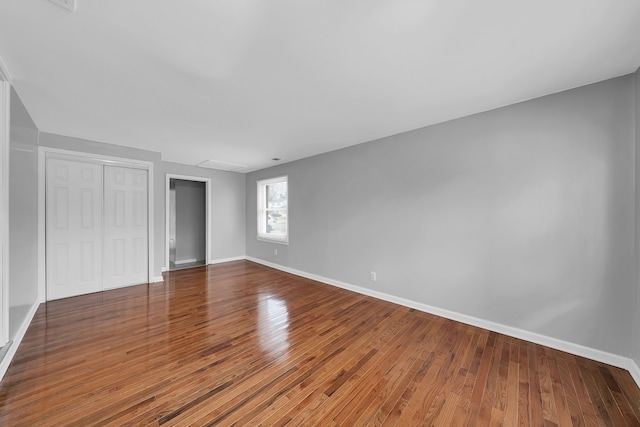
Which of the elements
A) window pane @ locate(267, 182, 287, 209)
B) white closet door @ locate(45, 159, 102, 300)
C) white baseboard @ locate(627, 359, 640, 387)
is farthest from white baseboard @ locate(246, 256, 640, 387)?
white closet door @ locate(45, 159, 102, 300)

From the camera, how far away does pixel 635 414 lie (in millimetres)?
1481

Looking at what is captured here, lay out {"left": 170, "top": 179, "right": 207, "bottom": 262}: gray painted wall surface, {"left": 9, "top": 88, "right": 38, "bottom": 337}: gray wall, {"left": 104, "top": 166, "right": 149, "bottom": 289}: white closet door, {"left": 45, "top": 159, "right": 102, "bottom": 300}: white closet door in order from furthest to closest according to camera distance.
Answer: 1. {"left": 170, "top": 179, "right": 207, "bottom": 262}: gray painted wall surface
2. {"left": 104, "top": 166, "right": 149, "bottom": 289}: white closet door
3. {"left": 45, "top": 159, "right": 102, "bottom": 300}: white closet door
4. {"left": 9, "top": 88, "right": 38, "bottom": 337}: gray wall

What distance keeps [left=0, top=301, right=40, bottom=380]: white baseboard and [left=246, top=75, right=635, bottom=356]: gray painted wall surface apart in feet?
12.1

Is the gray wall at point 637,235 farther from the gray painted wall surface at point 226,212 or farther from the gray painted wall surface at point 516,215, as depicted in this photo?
the gray painted wall surface at point 226,212

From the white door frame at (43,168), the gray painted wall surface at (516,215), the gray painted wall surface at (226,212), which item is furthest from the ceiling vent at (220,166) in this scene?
the gray painted wall surface at (516,215)

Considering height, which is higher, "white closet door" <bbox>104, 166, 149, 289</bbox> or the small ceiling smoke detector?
the small ceiling smoke detector

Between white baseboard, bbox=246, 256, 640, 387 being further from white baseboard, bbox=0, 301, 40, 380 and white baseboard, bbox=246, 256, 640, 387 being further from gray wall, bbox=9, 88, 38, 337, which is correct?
gray wall, bbox=9, 88, 38, 337

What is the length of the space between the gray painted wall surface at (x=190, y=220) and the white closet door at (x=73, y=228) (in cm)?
214

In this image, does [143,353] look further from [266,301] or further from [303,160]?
[303,160]

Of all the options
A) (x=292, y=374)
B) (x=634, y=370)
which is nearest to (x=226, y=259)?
(x=292, y=374)

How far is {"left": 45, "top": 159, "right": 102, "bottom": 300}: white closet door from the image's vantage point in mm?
3297

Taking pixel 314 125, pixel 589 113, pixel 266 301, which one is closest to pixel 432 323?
pixel 266 301

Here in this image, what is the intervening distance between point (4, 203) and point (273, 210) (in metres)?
4.08

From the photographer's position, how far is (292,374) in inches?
71.9
